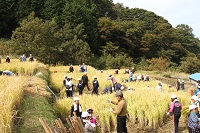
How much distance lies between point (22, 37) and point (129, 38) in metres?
27.1

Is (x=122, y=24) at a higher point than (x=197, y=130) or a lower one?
higher

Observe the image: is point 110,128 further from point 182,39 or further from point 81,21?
point 182,39

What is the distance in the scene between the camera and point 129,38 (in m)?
57.2

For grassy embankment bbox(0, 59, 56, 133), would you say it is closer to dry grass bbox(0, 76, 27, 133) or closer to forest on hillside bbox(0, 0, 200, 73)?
dry grass bbox(0, 76, 27, 133)

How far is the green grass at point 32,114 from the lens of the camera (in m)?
6.77

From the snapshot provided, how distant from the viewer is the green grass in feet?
22.2

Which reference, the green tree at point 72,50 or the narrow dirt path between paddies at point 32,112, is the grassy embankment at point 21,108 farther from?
the green tree at point 72,50

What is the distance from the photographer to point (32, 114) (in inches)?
308

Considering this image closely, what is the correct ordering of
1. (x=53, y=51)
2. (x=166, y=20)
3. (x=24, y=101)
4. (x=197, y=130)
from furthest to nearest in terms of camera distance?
(x=166, y=20), (x=53, y=51), (x=24, y=101), (x=197, y=130)

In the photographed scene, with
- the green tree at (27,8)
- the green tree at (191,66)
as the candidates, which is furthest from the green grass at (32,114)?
the green tree at (27,8)

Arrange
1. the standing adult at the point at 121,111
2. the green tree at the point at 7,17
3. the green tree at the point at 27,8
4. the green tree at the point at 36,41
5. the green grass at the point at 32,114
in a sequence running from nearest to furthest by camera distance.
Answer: the green grass at the point at 32,114
the standing adult at the point at 121,111
the green tree at the point at 36,41
the green tree at the point at 7,17
the green tree at the point at 27,8

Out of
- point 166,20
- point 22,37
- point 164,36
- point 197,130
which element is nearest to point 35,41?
point 22,37

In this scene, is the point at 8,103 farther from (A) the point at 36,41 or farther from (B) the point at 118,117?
(A) the point at 36,41

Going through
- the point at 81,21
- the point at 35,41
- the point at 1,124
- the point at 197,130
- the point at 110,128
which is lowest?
the point at 110,128
